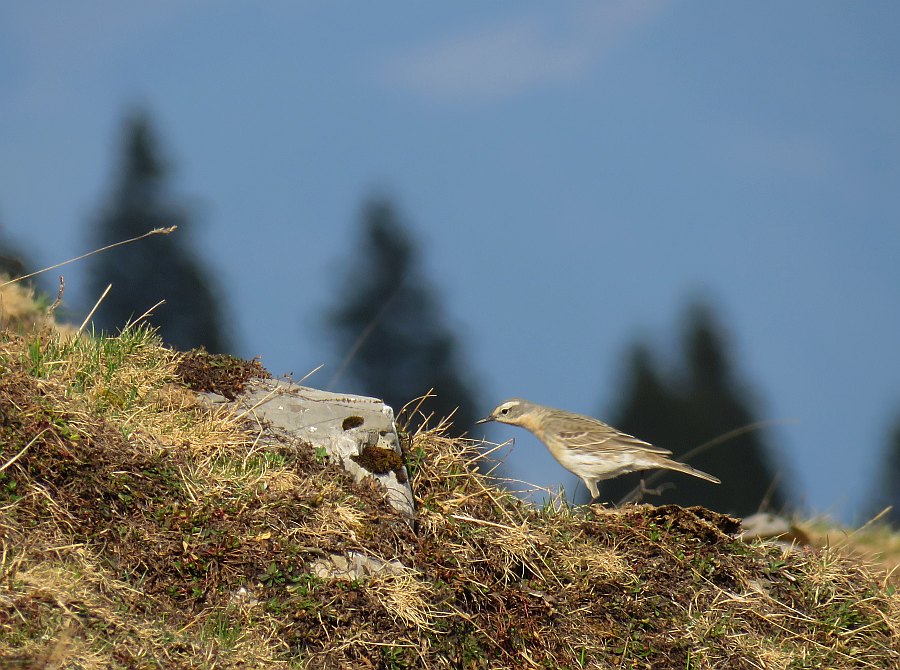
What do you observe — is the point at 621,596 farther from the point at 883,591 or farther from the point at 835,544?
the point at 835,544

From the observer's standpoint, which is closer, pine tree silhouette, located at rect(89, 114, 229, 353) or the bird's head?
the bird's head

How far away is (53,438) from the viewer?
7.02 m

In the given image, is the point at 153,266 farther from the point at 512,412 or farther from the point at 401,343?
the point at 512,412

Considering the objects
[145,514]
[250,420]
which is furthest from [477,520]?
[145,514]

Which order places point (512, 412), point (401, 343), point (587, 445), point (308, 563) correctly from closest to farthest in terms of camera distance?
point (308, 563) < point (587, 445) < point (512, 412) < point (401, 343)

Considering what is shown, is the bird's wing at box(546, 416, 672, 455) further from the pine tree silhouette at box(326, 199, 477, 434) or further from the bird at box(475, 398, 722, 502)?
the pine tree silhouette at box(326, 199, 477, 434)

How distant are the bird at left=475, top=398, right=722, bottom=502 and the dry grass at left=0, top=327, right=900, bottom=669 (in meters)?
2.15

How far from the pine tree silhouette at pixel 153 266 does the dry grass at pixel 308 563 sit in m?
25.5

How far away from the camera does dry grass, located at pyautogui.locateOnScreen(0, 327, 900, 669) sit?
6.34 metres

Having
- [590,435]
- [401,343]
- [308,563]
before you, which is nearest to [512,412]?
[590,435]

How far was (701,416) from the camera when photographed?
3716 cm

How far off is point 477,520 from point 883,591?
135 inches

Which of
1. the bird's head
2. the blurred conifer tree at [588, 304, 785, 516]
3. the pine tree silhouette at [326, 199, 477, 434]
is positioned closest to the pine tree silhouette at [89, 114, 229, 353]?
the pine tree silhouette at [326, 199, 477, 434]

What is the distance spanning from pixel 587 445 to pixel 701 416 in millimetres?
27147
